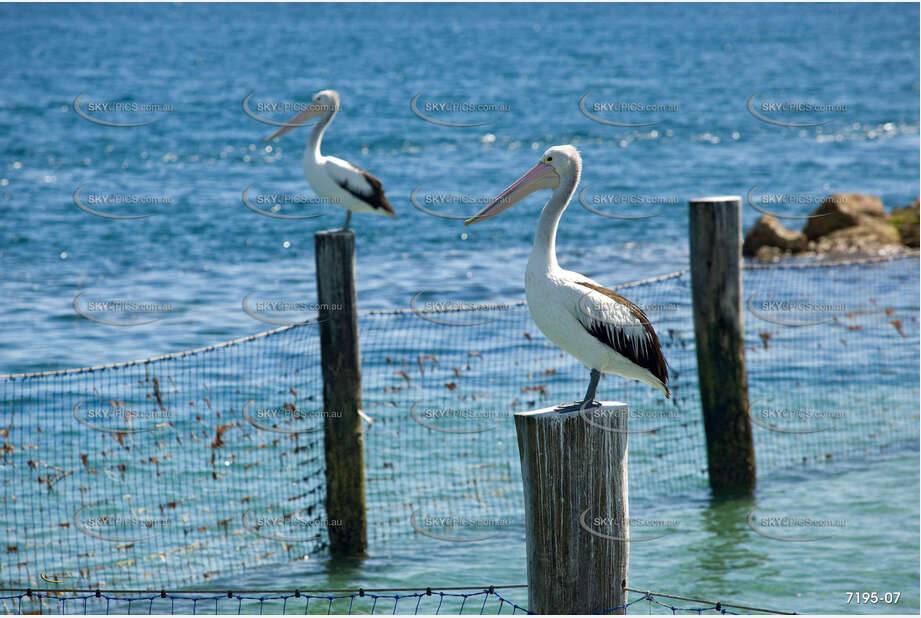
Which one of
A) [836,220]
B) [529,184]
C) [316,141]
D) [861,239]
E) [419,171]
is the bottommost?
[861,239]

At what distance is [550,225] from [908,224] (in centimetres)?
1790

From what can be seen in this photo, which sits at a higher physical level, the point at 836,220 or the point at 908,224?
the point at 836,220

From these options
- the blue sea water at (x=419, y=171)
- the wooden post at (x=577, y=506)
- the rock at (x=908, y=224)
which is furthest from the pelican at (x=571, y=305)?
the rock at (x=908, y=224)

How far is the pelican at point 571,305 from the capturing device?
5.33 meters

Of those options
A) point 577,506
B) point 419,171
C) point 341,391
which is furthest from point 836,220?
point 577,506

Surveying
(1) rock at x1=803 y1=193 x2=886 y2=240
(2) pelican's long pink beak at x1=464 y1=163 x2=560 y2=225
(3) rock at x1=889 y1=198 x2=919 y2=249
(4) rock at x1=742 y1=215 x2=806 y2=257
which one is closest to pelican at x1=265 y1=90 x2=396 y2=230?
(2) pelican's long pink beak at x1=464 y1=163 x2=560 y2=225

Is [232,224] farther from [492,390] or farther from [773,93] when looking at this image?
[773,93]

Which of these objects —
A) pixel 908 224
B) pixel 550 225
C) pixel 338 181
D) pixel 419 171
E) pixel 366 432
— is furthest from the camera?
pixel 419 171

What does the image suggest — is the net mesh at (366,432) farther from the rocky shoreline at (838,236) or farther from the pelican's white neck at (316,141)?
the rocky shoreline at (838,236)

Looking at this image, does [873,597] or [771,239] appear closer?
[873,597]

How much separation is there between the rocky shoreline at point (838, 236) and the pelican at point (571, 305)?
52.5ft

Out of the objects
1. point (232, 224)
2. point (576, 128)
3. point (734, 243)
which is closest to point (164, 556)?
point (734, 243)

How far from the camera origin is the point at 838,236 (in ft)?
70.5

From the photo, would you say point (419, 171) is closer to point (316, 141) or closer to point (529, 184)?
point (316, 141)
